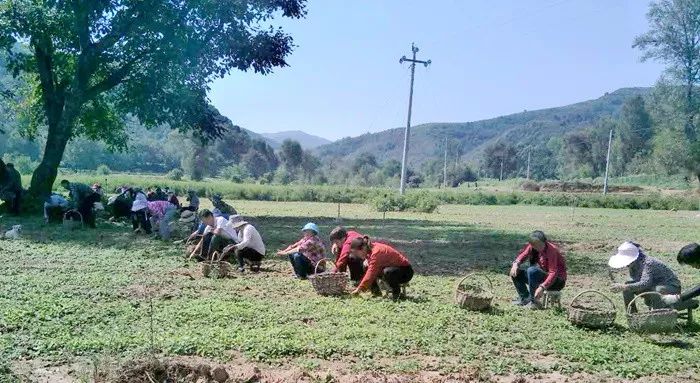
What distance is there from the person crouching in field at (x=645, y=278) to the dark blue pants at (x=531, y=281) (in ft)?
3.36

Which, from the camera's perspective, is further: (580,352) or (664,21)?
(664,21)

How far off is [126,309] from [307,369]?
143 inches

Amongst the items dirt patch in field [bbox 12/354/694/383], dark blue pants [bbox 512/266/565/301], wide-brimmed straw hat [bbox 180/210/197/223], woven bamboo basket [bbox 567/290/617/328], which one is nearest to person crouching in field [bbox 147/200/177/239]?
wide-brimmed straw hat [bbox 180/210/197/223]

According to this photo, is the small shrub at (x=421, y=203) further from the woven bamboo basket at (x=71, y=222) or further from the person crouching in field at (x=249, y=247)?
the person crouching in field at (x=249, y=247)

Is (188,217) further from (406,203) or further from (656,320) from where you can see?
(406,203)

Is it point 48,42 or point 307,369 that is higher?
point 48,42

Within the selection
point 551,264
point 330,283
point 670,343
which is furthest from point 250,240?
point 670,343

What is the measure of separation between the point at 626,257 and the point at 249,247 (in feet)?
23.3

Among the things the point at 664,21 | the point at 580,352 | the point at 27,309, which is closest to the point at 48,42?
the point at 27,309

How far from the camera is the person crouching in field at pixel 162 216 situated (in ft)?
56.3

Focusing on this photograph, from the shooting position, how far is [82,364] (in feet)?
21.0

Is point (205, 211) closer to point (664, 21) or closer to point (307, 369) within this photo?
point (307, 369)

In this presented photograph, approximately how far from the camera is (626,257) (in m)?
8.97

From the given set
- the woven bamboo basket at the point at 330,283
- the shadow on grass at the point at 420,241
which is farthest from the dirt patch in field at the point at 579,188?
the woven bamboo basket at the point at 330,283
